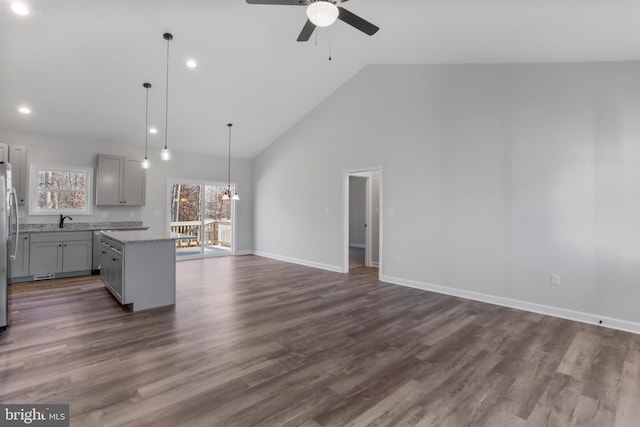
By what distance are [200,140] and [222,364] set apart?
5.75 metres

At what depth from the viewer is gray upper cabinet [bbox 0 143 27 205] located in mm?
5102

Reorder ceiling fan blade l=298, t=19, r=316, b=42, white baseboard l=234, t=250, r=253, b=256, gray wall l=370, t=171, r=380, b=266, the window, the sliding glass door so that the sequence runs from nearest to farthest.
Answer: ceiling fan blade l=298, t=19, r=316, b=42 < the window < gray wall l=370, t=171, r=380, b=266 < the sliding glass door < white baseboard l=234, t=250, r=253, b=256

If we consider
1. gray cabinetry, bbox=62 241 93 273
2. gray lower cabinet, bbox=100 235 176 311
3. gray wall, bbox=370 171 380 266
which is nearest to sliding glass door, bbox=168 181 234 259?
gray cabinetry, bbox=62 241 93 273

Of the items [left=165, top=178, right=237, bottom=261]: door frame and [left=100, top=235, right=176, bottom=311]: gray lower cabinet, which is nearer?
[left=100, top=235, right=176, bottom=311]: gray lower cabinet

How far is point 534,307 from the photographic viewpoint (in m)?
3.88

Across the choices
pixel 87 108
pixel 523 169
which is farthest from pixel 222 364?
pixel 87 108

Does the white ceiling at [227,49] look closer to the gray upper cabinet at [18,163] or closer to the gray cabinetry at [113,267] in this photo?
the gray upper cabinet at [18,163]

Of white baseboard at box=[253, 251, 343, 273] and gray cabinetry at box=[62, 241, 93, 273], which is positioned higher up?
gray cabinetry at box=[62, 241, 93, 273]

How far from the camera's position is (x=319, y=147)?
21.6 ft

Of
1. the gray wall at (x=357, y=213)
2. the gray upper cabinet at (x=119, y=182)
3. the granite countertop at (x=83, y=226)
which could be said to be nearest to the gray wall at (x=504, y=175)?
the gray wall at (x=357, y=213)

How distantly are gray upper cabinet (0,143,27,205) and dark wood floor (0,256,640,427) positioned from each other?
2161 millimetres

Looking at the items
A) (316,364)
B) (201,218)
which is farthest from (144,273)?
(201,218)

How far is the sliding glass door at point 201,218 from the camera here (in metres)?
7.45

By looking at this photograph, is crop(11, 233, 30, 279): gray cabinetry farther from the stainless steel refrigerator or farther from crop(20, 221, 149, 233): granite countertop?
the stainless steel refrigerator
